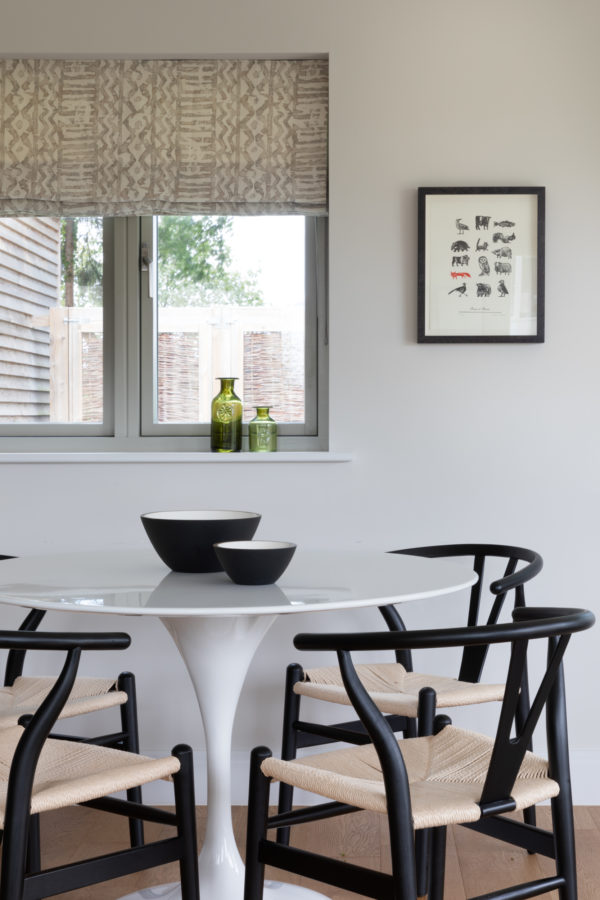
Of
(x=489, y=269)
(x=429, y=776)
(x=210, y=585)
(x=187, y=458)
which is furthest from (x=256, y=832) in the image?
(x=489, y=269)

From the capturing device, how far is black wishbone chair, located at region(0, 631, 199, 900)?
1.45m

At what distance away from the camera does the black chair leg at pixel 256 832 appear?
1533mm

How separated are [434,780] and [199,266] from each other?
1960 mm

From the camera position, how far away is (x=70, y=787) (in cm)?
153

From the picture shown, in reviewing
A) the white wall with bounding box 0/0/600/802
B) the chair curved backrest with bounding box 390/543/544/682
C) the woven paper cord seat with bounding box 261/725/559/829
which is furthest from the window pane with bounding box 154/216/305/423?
the woven paper cord seat with bounding box 261/725/559/829

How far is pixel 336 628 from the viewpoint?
285 centimetres

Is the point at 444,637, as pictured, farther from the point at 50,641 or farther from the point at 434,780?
the point at 50,641

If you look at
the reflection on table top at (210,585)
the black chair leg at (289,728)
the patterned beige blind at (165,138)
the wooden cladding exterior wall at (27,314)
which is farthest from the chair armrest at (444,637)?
the wooden cladding exterior wall at (27,314)

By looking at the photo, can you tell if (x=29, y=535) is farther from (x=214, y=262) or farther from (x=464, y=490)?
(x=464, y=490)

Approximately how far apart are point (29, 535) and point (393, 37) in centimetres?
188

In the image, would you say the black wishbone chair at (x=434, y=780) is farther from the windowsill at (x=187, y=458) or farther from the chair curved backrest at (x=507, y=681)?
the windowsill at (x=187, y=458)

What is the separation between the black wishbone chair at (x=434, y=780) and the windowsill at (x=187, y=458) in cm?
121

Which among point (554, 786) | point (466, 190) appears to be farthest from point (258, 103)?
point (554, 786)

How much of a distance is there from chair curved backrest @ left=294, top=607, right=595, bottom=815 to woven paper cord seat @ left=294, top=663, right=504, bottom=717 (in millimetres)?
619
